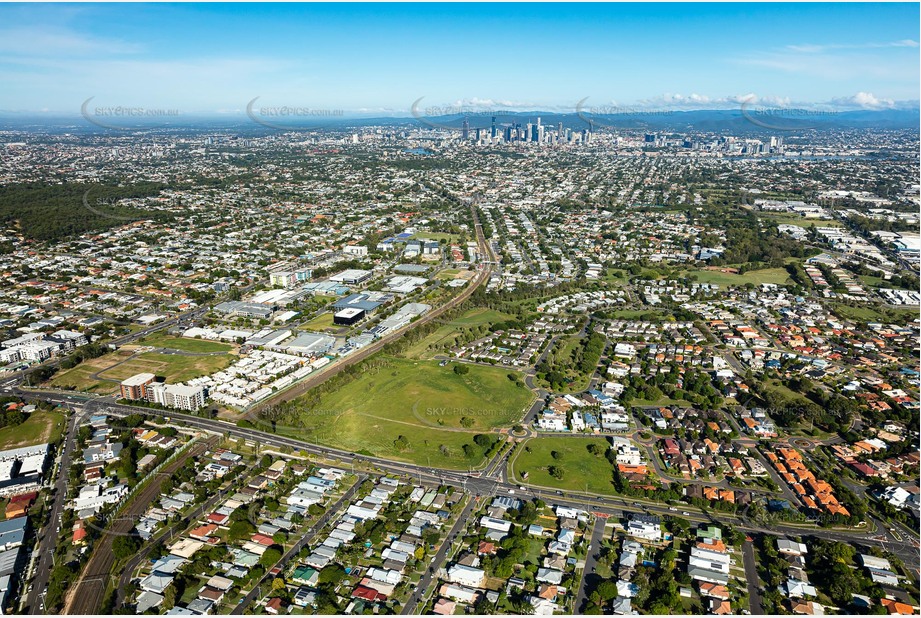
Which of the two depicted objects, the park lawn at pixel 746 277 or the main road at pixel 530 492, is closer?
the main road at pixel 530 492

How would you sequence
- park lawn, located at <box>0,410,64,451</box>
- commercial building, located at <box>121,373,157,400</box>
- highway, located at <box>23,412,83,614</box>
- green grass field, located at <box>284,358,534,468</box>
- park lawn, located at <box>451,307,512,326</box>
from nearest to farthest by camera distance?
highway, located at <box>23,412,83,614</box>
green grass field, located at <box>284,358,534,468</box>
park lawn, located at <box>0,410,64,451</box>
commercial building, located at <box>121,373,157,400</box>
park lawn, located at <box>451,307,512,326</box>

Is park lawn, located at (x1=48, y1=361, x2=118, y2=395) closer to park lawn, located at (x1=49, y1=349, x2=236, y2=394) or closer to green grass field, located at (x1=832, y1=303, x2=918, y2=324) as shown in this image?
park lawn, located at (x1=49, y1=349, x2=236, y2=394)

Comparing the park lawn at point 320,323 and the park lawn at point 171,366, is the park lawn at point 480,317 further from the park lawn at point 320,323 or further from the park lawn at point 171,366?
the park lawn at point 171,366

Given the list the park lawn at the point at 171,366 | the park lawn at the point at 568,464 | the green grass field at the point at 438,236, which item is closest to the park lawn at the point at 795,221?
the green grass field at the point at 438,236

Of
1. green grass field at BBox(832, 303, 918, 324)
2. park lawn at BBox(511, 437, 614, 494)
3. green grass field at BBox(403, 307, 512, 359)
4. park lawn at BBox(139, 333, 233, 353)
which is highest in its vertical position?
green grass field at BBox(832, 303, 918, 324)

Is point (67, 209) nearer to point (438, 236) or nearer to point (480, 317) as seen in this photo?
point (438, 236)

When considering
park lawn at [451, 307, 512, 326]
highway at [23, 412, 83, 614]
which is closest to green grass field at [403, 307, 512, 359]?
park lawn at [451, 307, 512, 326]
